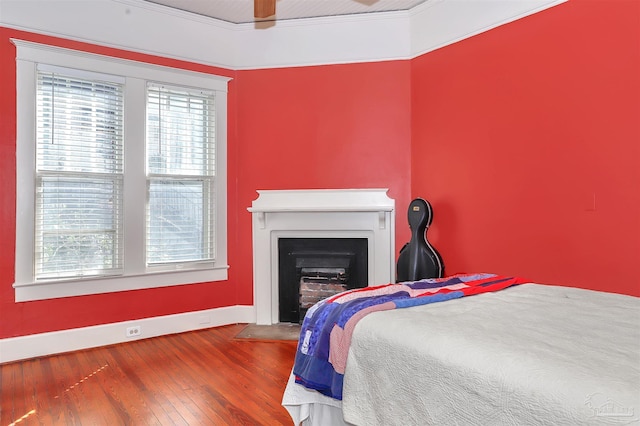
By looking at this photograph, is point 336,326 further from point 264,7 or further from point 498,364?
point 264,7

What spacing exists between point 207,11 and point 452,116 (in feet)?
8.05

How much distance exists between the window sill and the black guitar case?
177 centimetres

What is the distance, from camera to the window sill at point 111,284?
3.20 metres

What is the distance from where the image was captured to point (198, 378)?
109 inches

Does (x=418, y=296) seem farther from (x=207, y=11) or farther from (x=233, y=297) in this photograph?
(x=207, y=11)

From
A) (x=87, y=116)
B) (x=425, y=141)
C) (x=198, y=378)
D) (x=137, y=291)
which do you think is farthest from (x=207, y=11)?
(x=198, y=378)

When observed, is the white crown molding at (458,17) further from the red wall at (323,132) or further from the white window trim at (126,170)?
the white window trim at (126,170)

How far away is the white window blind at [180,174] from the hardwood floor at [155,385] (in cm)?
88

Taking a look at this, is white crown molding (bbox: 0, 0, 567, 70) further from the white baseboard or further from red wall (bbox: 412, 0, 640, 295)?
the white baseboard

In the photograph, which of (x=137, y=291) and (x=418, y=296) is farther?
(x=137, y=291)

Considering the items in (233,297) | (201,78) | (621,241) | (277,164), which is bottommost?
(233,297)

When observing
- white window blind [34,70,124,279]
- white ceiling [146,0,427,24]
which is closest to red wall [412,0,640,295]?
white ceiling [146,0,427,24]

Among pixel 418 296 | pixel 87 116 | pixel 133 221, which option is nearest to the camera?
pixel 418 296

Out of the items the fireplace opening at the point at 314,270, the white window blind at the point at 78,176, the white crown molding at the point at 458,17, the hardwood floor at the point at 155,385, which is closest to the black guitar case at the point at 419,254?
the fireplace opening at the point at 314,270
